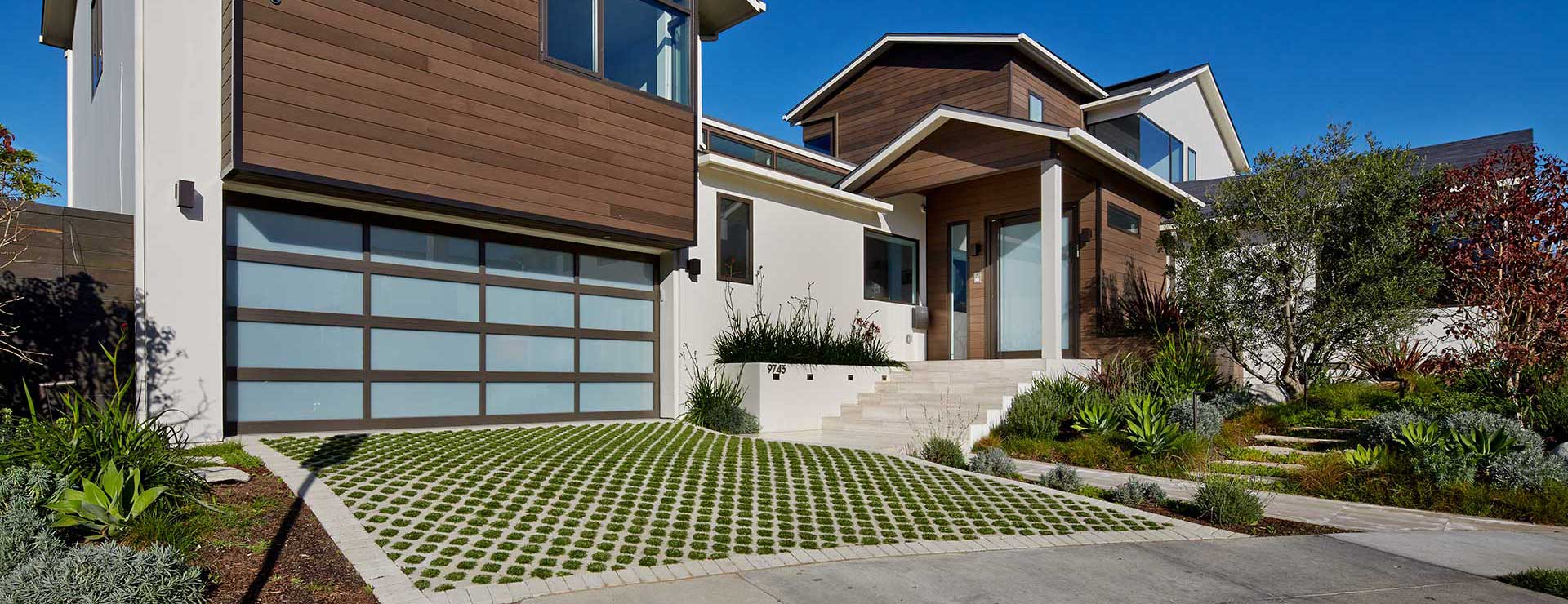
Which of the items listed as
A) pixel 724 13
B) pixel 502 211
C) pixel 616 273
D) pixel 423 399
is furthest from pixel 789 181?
pixel 423 399

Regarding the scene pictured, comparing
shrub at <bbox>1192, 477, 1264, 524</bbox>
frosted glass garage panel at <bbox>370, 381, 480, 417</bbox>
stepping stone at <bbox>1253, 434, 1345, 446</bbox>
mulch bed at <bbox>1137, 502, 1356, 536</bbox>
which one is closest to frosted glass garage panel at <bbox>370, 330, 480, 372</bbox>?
frosted glass garage panel at <bbox>370, 381, 480, 417</bbox>

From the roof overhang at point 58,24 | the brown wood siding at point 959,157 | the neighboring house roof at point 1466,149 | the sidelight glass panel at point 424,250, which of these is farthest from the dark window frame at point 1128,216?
the roof overhang at point 58,24

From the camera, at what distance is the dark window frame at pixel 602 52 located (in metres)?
10.3

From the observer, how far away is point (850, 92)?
64.4ft

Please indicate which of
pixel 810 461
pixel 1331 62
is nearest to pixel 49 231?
pixel 810 461

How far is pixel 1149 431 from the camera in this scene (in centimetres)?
959

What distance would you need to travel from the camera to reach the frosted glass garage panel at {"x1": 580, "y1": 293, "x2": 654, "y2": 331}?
1155cm

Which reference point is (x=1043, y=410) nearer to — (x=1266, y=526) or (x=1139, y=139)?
(x=1266, y=526)

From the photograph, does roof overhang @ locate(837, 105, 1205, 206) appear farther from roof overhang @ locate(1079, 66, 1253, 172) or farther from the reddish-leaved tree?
the reddish-leaved tree

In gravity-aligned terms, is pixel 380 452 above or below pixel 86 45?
below

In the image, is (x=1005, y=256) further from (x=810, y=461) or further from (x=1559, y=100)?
(x=1559, y=100)

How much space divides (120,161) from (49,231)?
151 centimetres

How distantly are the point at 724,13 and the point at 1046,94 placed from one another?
7.96m

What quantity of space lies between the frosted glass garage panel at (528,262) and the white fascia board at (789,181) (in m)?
2.31
